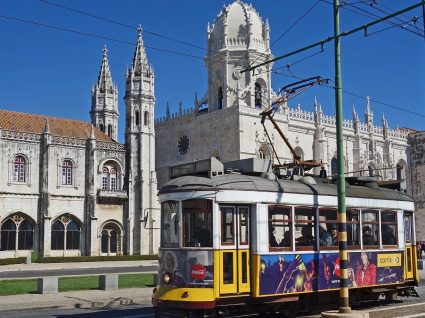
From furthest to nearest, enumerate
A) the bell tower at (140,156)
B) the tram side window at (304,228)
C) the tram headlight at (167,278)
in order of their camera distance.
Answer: the bell tower at (140,156), the tram side window at (304,228), the tram headlight at (167,278)

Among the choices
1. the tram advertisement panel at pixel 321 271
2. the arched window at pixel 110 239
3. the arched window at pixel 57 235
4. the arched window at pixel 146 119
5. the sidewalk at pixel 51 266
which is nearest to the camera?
the tram advertisement panel at pixel 321 271

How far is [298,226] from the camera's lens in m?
13.4

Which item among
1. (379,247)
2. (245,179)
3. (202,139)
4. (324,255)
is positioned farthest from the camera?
(202,139)

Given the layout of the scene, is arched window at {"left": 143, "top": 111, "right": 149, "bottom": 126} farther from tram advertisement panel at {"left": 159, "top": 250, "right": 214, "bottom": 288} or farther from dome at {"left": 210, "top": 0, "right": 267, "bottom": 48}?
tram advertisement panel at {"left": 159, "top": 250, "right": 214, "bottom": 288}

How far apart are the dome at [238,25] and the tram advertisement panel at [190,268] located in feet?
154

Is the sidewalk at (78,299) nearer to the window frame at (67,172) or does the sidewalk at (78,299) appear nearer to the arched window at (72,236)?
the arched window at (72,236)

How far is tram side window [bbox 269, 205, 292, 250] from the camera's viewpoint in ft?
42.0

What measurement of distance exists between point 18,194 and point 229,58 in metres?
24.1

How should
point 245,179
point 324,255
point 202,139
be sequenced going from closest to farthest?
point 245,179
point 324,255
point 202,139

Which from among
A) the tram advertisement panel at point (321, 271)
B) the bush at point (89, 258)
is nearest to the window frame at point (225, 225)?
the tram advertisement panel at point (321, 271)

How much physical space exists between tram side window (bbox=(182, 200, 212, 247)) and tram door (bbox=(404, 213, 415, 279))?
24.8 feet

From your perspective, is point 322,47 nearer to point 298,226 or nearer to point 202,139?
point 298,226

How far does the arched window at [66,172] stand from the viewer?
49.7 meters

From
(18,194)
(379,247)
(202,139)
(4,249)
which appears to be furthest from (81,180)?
(379,247)
